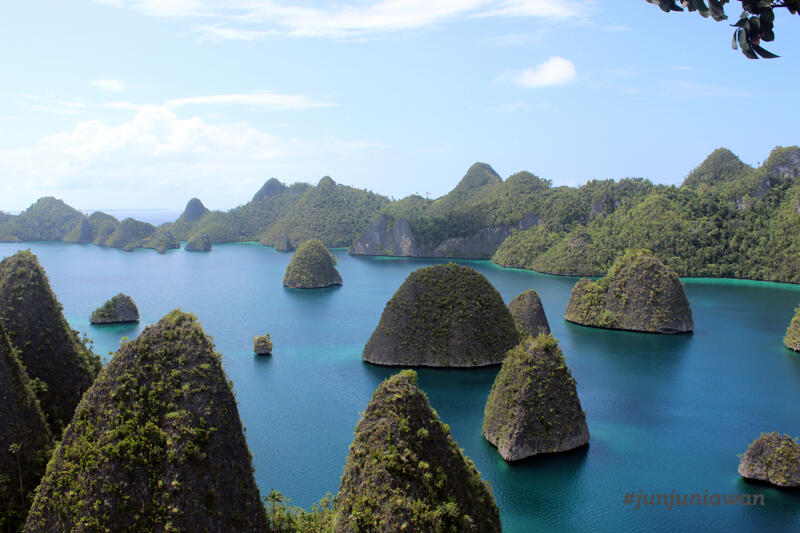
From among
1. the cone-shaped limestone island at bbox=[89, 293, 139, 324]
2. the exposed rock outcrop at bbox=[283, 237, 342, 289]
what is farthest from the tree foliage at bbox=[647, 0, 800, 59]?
the exposed rock outcrop at bbox=[283, 237, 342, 289]

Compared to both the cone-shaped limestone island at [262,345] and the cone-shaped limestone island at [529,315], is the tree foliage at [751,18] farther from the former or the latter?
the cone-shaped limestone island at [262,345]

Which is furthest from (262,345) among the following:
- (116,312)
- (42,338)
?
(42,338)

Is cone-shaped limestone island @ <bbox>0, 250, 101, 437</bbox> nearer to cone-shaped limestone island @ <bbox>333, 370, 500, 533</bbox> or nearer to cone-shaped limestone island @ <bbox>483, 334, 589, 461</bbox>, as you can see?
cone-shaped limestone island @ <bbox>333, 370, 500, 533</bbox>

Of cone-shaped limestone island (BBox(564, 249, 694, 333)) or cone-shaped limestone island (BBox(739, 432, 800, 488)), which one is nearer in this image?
cone-shaped limestone island (BBox(739, 432, 800, 488))

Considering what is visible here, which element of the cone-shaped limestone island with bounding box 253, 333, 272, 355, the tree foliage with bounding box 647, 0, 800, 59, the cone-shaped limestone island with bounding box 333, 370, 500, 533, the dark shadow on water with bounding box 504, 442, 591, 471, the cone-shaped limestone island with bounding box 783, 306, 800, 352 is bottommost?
the dark shadow on water with bounding box 504, 442, 591, 471

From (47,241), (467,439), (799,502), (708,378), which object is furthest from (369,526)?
(47,241)

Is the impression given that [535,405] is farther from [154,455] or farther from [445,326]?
[154,455]

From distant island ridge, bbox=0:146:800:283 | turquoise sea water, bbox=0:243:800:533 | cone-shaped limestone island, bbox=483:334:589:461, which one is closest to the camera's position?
turquoise sea water, bbox=0:243:800:533
